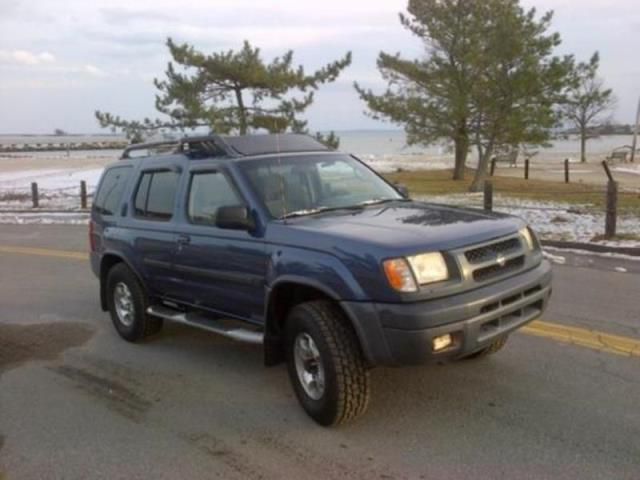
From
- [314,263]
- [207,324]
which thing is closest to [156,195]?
[207,324]

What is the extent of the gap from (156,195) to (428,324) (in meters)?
3.10

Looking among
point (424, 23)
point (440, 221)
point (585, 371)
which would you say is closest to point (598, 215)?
point (585, 371)

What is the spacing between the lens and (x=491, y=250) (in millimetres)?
4121

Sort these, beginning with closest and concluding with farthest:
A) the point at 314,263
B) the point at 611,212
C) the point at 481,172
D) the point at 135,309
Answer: the point at 314,263
the point at 135,309
the point at 611,212
the point at 481,172

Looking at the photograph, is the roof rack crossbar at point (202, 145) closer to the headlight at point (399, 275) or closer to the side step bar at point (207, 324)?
the side step bar at point (207, 324)

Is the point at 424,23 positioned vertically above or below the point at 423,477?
above

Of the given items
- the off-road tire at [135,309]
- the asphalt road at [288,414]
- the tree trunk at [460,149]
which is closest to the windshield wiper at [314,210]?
the asphalt road at [288,414]

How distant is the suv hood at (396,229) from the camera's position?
3.87m

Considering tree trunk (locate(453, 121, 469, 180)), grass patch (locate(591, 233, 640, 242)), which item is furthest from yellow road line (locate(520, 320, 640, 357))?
tree trunk (locate(453, 121, 469, 180))

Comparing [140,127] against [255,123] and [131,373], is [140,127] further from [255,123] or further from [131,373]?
[131,373]

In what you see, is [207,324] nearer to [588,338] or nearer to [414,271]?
[414,271]

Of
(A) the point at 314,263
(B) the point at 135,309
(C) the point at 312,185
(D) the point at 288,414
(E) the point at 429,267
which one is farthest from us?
(B) the point at 135,309

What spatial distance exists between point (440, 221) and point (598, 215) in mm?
10263

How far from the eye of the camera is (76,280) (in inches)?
360
